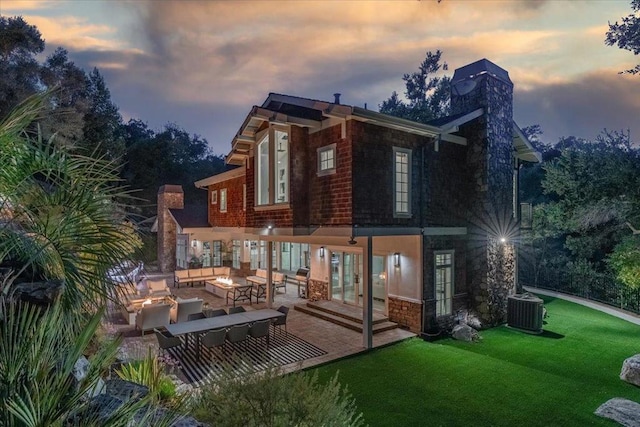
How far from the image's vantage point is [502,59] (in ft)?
47.1

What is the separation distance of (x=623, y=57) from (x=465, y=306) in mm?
11886

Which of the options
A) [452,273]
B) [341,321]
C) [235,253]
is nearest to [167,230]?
[235,253]

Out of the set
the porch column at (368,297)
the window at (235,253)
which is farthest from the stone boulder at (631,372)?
the window at (235,253)

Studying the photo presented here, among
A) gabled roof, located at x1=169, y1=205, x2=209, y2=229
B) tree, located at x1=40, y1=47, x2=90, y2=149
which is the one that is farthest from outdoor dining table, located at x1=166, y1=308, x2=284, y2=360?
gabled roof, located at x1=169, y1=205, x2=209, y2=229

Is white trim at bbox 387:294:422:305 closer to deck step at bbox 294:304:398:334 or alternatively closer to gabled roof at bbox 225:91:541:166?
deck step at bbox 294:304:398:334

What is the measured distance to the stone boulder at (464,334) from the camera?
377 inches

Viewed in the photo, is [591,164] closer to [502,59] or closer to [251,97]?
[502,59]

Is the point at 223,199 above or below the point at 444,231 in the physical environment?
above

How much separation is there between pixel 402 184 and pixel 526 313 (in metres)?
5.80

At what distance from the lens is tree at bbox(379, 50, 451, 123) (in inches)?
1151

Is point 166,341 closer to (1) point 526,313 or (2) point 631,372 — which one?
(2) point 631,372

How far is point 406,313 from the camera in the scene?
10.4 m

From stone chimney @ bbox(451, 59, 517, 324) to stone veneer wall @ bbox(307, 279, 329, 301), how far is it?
17.1 feet

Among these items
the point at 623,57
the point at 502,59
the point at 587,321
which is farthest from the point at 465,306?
the point at 623,57
